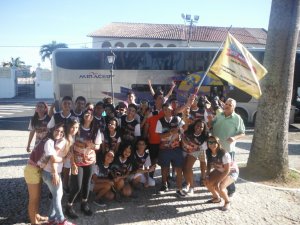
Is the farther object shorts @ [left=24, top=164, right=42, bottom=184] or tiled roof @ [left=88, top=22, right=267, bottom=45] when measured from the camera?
tiled roof @ [left=88, top=22, right=267, bottom=45]

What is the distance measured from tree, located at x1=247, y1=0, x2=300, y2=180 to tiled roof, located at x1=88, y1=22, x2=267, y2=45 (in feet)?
86.8

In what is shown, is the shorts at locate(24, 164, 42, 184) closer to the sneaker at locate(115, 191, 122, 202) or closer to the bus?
the sneaker at locate(115, 191, 122, 202)

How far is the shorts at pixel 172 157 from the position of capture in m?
5.15

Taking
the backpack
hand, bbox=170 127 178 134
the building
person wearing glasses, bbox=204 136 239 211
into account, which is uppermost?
the building

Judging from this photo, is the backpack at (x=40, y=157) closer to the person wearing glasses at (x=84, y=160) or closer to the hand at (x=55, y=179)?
the hand at (x=55, y=179)

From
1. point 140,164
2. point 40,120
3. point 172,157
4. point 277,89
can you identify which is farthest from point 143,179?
point 277,89

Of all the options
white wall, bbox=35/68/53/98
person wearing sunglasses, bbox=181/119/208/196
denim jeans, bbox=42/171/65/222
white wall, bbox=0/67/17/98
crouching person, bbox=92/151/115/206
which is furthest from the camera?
white wall, bbox=35/68/53/98

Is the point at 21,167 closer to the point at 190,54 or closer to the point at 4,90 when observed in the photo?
the point at 190,54

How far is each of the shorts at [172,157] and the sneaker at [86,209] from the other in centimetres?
146

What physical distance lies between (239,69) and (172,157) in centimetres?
194

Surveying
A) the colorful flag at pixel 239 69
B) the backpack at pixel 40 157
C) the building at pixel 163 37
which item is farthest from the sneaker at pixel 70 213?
the building at pixel 163 37

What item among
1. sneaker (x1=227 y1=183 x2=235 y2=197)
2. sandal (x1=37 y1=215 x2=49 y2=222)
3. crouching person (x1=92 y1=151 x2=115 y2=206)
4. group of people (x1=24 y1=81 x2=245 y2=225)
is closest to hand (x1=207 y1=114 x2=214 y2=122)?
group of people (x1=24 y1=81 x2=245 y2=225)

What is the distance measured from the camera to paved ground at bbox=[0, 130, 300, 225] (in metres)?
4.38

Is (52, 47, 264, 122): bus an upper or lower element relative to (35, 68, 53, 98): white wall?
upper
